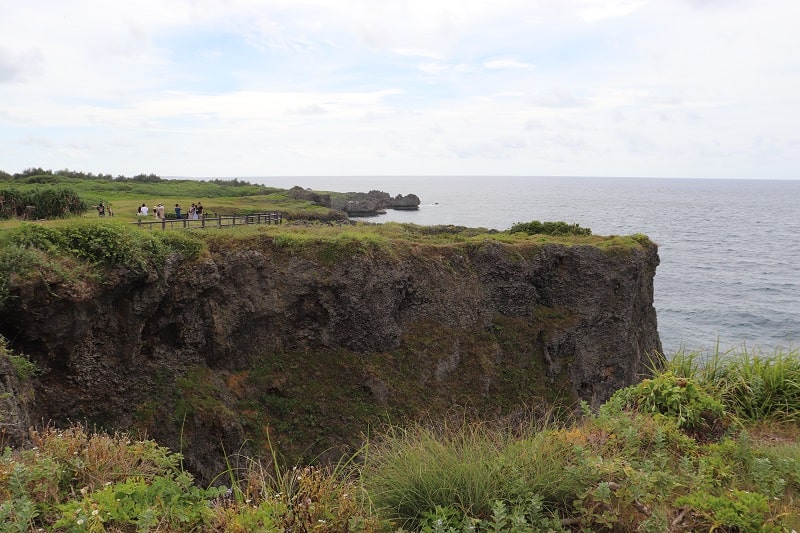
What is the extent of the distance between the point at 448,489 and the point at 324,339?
2260cm

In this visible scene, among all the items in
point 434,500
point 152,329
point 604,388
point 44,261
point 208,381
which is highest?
point 44,261

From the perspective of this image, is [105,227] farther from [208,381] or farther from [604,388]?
[604,388]

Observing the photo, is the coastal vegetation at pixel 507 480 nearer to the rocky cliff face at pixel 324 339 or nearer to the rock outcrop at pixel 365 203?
the rocky cliff face at pixel 324 339

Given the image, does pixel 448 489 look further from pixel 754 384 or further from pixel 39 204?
pixel 39 204

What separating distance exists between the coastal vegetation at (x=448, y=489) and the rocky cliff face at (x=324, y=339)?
13.4m

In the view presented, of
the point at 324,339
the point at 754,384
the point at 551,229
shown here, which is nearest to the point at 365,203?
the point at 551,229

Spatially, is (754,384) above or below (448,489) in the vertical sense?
above

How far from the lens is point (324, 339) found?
2830 cm

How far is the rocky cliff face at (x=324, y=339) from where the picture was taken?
852 inches

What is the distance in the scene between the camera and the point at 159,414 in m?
23.0

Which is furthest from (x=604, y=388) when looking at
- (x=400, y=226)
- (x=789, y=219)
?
(x=789, y=219)

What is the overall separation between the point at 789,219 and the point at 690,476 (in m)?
175

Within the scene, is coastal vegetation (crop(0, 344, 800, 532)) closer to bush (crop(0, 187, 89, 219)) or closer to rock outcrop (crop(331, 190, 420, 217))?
bush (crop(0, 187, 89, 219))

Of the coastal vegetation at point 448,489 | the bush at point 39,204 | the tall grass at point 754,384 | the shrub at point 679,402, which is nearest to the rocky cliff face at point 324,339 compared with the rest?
the tall grass at point 754,384
